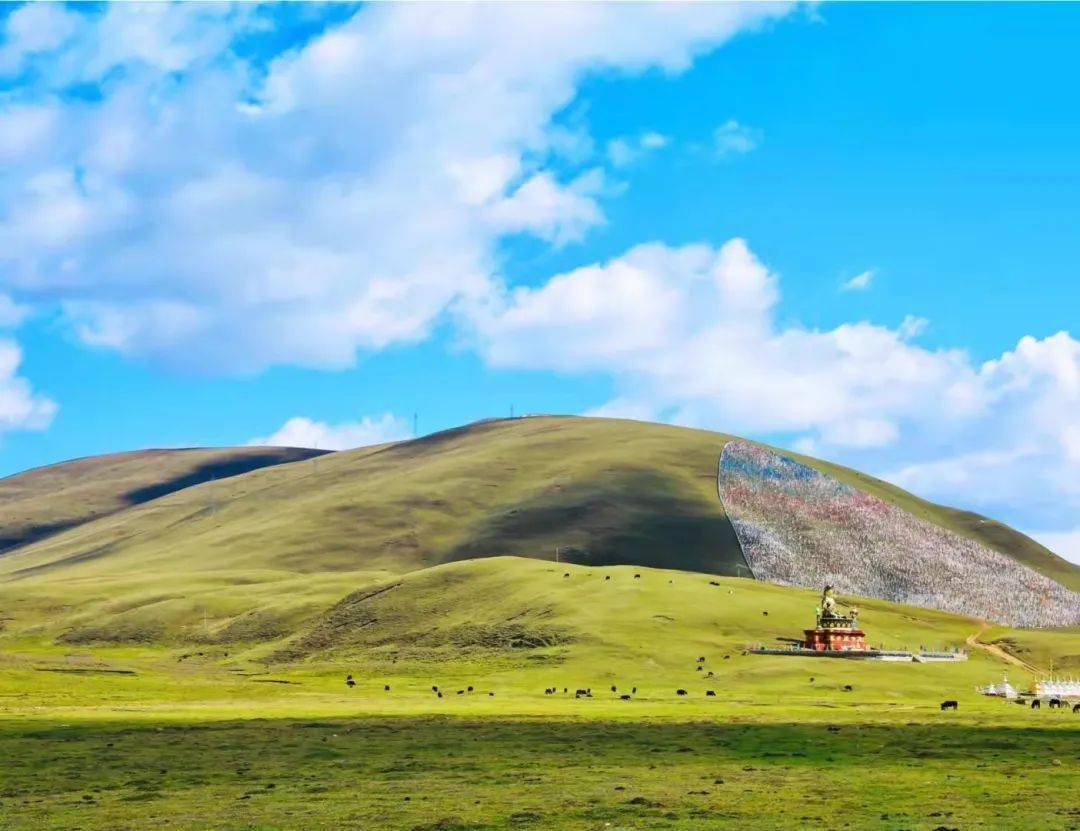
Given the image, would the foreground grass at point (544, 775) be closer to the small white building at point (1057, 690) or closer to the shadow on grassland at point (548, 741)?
the shadow on grassland at point (548, 741)

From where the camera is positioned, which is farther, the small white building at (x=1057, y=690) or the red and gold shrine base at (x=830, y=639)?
the red and gold shrine base at (x=830, y=639)

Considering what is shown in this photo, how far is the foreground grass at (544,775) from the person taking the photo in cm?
4475

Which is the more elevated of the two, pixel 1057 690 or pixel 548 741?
pixel 1057 690

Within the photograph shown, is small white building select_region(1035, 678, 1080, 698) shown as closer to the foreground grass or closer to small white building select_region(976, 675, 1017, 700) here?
small white building select_region(976, 675, 1017, 700)

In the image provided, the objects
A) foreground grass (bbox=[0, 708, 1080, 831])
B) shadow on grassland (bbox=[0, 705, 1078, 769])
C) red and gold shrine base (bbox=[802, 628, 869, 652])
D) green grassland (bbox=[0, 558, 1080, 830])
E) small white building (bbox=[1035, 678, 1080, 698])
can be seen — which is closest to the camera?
foreground grass (bbox=[0, 708, 1080, 831])

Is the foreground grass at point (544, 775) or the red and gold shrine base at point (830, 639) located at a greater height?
the red and gold shrine base at point (830, 639)

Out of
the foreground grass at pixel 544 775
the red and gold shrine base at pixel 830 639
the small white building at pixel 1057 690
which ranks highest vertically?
the red and gold shrine base at pixel 830 639

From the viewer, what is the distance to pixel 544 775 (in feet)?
185

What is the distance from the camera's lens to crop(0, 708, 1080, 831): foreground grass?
44.8 m

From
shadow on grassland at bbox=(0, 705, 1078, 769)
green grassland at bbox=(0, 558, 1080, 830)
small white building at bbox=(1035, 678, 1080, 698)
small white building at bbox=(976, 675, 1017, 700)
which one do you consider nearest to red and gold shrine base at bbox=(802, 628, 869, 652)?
green grassland at bbox=(0, 558, 1080, 830)

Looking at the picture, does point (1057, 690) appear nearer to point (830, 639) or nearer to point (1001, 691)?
point (1001, 691)

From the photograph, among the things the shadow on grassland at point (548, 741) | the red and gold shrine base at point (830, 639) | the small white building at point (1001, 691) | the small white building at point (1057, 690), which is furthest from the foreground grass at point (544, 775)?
the red and gold shrine base at point (830, 639)

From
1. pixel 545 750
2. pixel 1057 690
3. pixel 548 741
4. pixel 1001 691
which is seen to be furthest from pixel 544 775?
pixel 1057 690

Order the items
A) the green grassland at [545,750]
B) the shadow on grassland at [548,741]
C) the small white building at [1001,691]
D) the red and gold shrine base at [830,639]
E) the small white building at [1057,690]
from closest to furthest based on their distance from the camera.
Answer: the green grassland at [545,750]
the shadow on grassland at [548,741]
the small white building at [1001,691]
the small white building at [1057,690]
the red and gold shrine base at [830,639]
